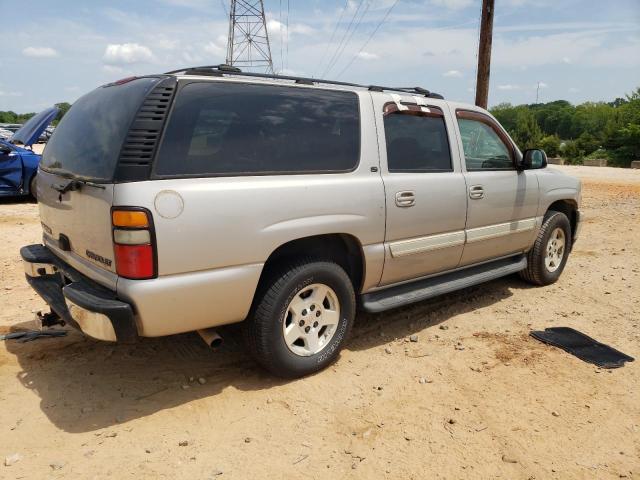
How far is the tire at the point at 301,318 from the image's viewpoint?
122 inches

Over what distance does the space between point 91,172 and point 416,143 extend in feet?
7.62

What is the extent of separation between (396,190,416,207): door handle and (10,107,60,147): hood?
25.8 feet

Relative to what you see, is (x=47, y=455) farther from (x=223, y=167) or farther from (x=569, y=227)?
(x=569, y=227)

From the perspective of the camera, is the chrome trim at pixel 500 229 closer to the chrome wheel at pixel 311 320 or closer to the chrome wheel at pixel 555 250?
the chrome wheel at pixel 555 250

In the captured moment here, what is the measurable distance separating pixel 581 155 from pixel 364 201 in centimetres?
5063


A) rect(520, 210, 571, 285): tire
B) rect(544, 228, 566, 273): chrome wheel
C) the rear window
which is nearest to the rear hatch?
the rear window

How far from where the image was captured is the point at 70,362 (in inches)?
139

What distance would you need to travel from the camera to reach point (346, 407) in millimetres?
3074

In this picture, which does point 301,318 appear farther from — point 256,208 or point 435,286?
point 435,286

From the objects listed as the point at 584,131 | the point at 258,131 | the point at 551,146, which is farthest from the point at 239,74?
the point at 584,131

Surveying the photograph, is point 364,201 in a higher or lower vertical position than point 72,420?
higher

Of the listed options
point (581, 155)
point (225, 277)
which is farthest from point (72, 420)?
point (581, 155)

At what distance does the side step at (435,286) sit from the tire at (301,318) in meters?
0.28

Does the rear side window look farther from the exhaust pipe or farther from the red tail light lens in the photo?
the exhaust pipe
